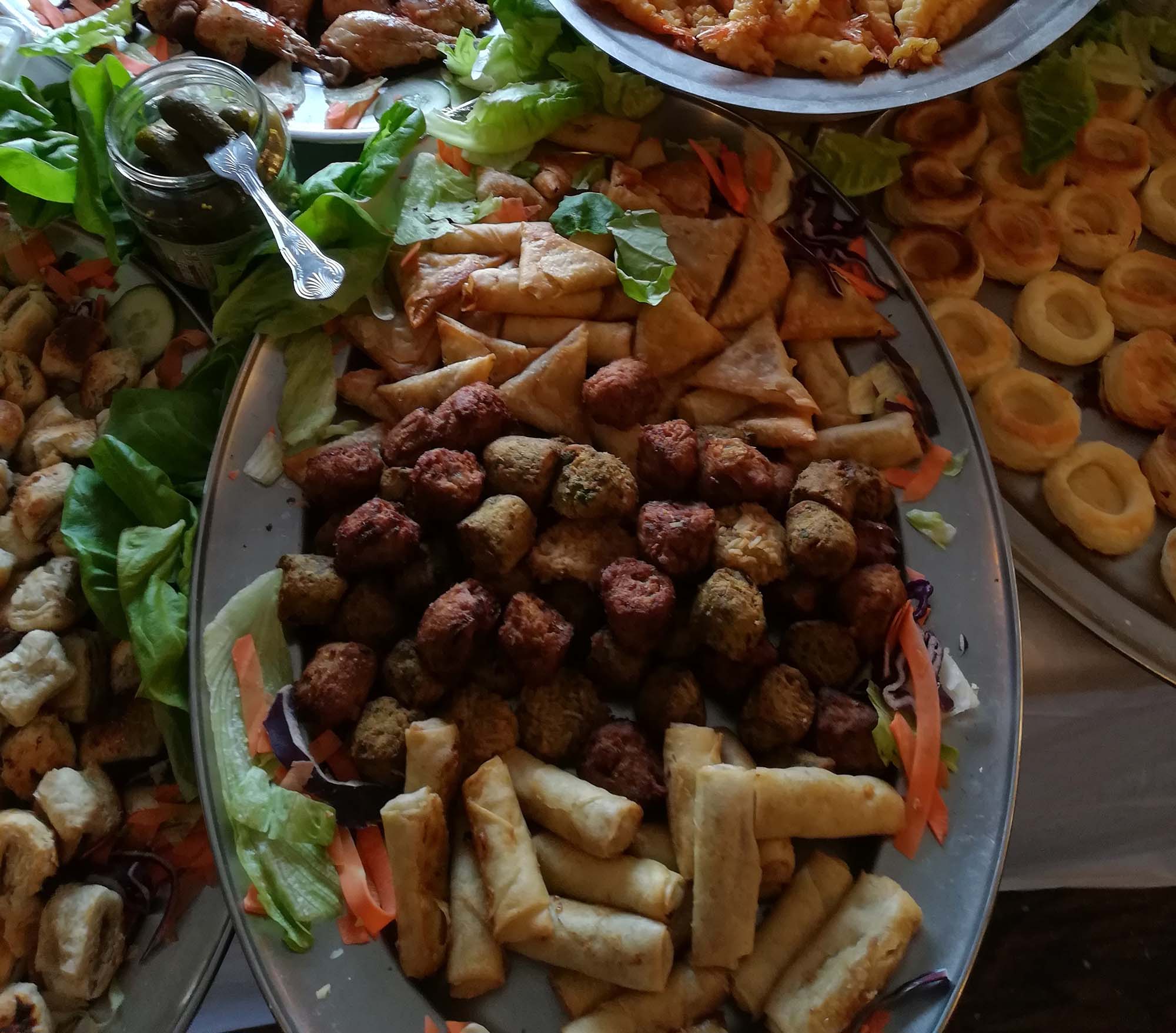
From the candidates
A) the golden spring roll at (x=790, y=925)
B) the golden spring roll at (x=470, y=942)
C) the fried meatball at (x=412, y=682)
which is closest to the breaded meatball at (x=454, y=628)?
Result: the fried meatball at (x=412, y=682)

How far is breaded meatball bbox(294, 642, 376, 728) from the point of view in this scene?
1.57 meters

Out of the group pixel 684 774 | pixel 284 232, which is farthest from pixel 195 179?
pixel 684 774

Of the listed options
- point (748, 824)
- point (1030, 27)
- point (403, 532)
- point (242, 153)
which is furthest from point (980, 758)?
point (242, 153)

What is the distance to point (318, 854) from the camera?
1.49 m

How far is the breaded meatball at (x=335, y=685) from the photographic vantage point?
1568mm

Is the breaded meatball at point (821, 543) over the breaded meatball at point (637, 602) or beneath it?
over

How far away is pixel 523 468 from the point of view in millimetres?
1723

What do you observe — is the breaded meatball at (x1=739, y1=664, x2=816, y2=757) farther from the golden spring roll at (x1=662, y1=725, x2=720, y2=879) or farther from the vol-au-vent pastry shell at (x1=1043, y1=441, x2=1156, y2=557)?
the vol-au-vent pastry shell at (x1=1043, y1=441, x2=1156, y2=557)

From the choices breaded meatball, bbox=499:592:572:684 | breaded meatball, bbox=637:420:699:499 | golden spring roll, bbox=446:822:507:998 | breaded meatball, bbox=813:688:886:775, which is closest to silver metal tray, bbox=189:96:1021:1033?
golden spring roll, bbox=446:822:507:998

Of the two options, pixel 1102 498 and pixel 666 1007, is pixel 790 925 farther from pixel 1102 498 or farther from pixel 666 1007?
pixel 1102 498

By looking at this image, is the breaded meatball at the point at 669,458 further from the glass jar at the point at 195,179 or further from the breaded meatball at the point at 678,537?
the glass jar at the point at 195,179

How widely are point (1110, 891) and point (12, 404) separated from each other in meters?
3.03

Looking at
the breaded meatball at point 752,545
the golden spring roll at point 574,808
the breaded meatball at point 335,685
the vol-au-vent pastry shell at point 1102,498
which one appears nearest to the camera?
the golden spring roll at point 574,808

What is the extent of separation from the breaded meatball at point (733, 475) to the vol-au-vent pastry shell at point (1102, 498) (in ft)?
2.40
